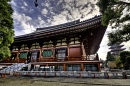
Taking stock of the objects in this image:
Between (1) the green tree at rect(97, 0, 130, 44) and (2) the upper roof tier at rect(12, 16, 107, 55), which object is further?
(2) the upper roof tier at rect(12, 16, 107, 55)

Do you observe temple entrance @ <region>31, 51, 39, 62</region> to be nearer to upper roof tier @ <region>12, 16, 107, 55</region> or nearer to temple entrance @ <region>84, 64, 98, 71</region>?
upper roof tier @ <region>12, 16, 107, 55</region>

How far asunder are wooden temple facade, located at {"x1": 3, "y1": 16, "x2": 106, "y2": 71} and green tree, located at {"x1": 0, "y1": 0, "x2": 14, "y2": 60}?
814 cm

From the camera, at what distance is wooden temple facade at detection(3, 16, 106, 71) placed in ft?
51.3

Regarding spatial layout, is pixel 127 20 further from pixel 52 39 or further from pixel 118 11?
pixel 52 39

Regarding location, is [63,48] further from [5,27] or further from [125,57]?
[125,57]

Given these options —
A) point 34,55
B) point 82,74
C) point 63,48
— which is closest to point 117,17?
point 82,74

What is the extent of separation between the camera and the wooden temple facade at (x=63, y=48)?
15.6m

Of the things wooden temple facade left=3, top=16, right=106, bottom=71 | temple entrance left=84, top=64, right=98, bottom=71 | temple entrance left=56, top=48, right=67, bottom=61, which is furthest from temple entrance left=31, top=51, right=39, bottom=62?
temple entrance left=84, top=64, right=98, bottom=71

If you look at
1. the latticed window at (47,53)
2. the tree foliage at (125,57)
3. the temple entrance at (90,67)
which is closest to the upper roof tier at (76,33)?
the latticed window at (47,53)

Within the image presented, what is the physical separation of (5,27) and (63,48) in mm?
10309

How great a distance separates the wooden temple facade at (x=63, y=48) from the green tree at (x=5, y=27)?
321 inches

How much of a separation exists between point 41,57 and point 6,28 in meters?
10.5

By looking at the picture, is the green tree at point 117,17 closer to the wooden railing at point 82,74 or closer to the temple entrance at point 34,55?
the wooden railing at point 82,74

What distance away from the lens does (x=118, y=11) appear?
7824mm
